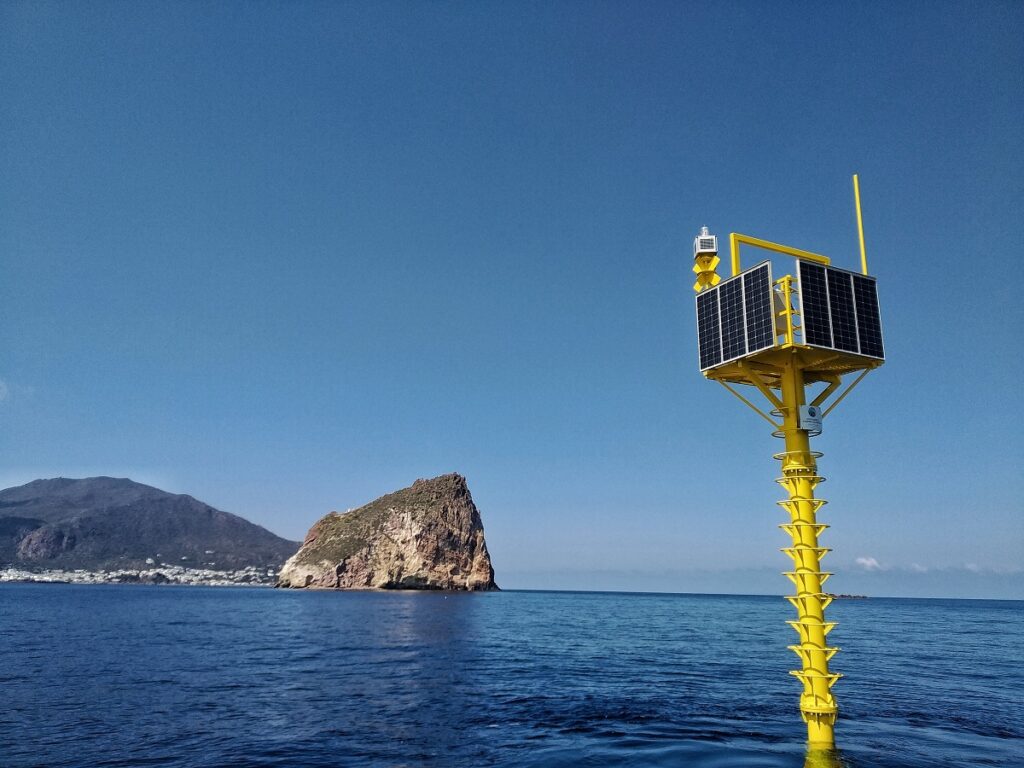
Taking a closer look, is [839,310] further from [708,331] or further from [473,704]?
[473,704]

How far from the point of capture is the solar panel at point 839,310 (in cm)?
1558

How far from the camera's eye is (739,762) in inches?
701

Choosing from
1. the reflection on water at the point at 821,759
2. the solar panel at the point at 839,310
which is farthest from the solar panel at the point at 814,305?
the reflection on water at the point at 821,759

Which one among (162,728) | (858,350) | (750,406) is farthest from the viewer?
(162,728)

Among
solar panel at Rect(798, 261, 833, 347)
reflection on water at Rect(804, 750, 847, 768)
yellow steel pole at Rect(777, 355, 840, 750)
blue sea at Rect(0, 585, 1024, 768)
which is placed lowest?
blue sea at Rect(0, 585, 1024, 768)

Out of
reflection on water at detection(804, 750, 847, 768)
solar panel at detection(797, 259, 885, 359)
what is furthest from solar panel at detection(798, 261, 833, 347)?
Answer: reflection on water at detection(804, 750, 847, 768)

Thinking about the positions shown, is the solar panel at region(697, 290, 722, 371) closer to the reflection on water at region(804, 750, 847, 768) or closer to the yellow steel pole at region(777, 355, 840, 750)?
the yellow steel pole at region(777, 355, 840, 750)

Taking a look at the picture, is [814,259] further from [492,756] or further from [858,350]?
[492,756]

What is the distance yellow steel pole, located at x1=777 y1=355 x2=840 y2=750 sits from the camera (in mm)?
14803

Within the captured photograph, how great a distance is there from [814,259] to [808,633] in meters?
10.8

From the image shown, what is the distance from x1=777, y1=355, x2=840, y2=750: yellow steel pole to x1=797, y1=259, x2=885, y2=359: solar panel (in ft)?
4.17

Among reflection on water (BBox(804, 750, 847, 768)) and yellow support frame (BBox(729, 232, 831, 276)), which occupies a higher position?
yellow support frame (BBox(729, 232, 831, 276))

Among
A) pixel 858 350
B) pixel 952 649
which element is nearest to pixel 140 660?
pixel 858 350

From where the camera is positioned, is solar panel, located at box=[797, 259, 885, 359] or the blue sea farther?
the blue sea
